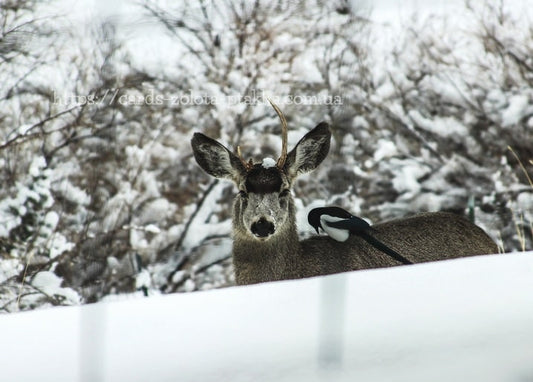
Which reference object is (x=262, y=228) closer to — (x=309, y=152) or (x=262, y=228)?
(x=262, y=228)

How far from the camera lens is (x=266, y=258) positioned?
104 inches

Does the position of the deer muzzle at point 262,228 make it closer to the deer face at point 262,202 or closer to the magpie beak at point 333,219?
the deer face at point 262,202

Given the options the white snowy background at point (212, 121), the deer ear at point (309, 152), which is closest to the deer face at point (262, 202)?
the deer ear at point (309, 152)

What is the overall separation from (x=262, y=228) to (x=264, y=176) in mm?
223

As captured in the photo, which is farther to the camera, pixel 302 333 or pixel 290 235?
pixel 290 235

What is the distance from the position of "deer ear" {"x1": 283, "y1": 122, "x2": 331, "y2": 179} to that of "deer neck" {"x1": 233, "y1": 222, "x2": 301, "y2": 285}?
288 mm

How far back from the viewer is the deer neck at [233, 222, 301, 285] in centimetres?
262

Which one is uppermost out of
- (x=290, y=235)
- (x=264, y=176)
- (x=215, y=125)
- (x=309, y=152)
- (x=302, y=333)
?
(x=215, y=125)

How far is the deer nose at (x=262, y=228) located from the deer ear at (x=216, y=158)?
28 cm

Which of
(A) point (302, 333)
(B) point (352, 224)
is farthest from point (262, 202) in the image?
(A) point (302, 333)

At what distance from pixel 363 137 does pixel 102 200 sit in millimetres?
2252

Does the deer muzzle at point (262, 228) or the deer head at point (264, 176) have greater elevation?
the deer head at point (264, 176)

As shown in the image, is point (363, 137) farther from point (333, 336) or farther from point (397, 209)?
point (333, 336)

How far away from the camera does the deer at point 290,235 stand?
254 centimetres
